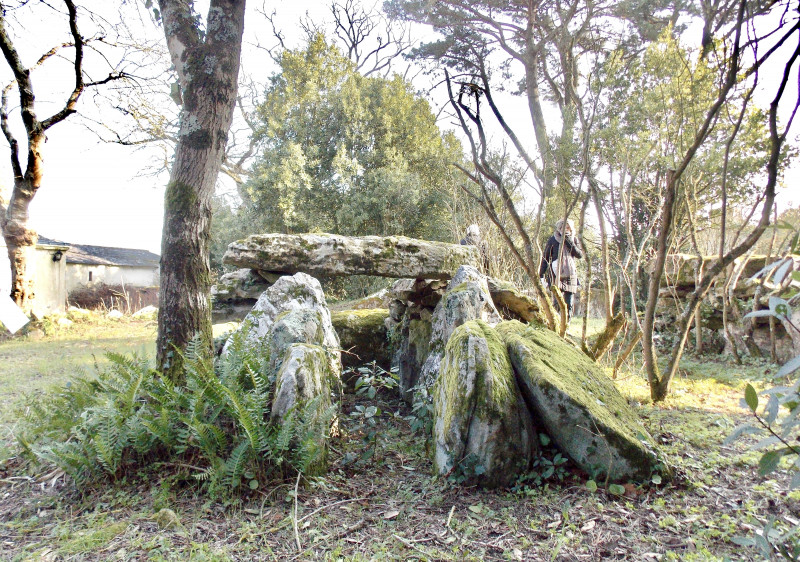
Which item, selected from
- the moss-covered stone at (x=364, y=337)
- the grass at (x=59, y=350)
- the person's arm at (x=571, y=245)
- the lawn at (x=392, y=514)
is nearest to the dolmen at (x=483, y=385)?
the lawn at (x=392, y=514)

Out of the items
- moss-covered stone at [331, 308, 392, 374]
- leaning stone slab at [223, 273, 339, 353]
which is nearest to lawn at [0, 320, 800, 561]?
leaning stone slab at [223, 273, 339, 353]

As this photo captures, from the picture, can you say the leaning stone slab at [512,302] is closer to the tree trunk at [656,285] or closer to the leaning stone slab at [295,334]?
the tree trunk at [656,285]

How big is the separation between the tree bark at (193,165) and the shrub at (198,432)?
44cm

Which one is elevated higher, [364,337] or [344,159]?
[344,159]

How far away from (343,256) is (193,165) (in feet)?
6.72

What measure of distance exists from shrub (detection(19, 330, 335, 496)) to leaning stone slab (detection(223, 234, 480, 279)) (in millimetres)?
2176

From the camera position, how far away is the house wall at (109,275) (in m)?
18.7

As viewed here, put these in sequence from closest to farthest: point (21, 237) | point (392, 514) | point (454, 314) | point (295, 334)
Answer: point (392, 514) → point (295, 334) → point (454, 314) → point (21, 237)

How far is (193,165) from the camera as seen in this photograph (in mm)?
3635

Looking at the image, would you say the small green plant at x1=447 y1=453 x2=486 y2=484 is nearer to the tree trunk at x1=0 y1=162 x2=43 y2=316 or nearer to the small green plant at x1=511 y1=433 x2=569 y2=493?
the small green plant at x1=511 y1=433 x2=569 y2=493

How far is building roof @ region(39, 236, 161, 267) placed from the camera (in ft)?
62.9

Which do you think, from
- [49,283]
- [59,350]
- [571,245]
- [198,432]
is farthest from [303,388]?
[49,283]

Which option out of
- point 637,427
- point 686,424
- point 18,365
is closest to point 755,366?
point 686,424

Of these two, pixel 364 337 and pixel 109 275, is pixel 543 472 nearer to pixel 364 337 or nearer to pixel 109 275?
pixel 364 337
